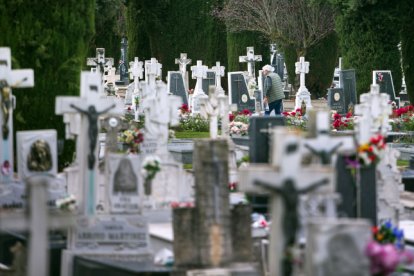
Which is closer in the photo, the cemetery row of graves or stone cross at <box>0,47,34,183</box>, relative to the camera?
the cemetery row of graves

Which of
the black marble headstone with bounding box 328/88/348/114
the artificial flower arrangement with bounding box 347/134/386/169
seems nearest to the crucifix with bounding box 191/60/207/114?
the black marble headstone with bounding box 328/88/348/114

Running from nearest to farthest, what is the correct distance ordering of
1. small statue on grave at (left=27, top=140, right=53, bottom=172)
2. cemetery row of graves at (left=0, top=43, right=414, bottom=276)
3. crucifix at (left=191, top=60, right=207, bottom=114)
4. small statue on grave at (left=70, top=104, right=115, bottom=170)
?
cemetery row of graves at (left=0, top=43, right=414, bottom=276), small statue on grave at (left=70, top=104, right=115, bottom=170), small statue on grave at (left=27, top=140, right=53, bottom=172), crucifix at (left=191, top=60, right=207, bottom=114)

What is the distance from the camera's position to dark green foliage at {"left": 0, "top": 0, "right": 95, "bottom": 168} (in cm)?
1869

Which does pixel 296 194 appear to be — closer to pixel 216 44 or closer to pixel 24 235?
pixel 24 235

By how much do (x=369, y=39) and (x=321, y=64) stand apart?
15.9 meters

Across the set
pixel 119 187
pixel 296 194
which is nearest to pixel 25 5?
pixel 119 187

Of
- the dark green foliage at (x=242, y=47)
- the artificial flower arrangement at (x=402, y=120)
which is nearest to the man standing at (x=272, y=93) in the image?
the artificial flower arrangement at (x=402, y=120)

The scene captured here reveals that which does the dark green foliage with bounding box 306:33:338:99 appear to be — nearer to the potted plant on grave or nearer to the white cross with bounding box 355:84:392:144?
the white cross with bounding box 355:84:392:144

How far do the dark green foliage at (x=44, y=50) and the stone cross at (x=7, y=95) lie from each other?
1733mm

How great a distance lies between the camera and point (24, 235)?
14.3 metres

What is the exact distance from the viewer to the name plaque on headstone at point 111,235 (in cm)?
1380

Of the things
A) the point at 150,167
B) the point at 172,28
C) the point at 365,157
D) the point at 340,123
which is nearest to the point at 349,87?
the point at 340,123

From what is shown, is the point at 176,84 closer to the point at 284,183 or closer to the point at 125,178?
the point at 125,178

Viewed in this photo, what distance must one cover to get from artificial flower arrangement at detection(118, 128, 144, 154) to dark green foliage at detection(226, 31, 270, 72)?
29424mm
